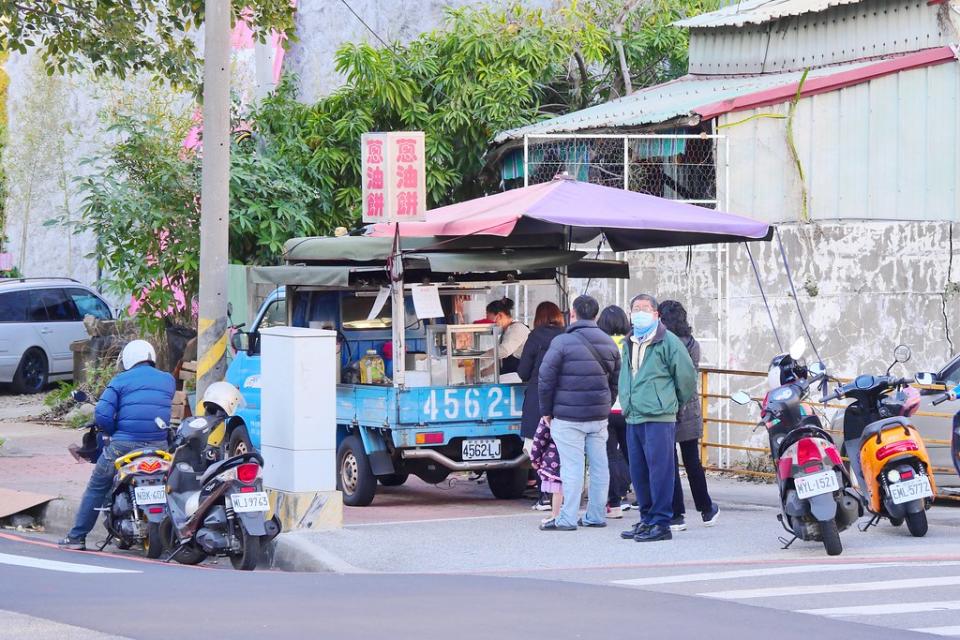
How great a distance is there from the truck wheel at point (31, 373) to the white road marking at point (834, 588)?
60.2 ft

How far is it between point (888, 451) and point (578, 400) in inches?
92.6

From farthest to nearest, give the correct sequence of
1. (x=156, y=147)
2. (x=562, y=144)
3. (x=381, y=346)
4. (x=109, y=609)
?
(x=156, y=147) < (x=562, y=144) < (x=381, y=346) < (x=109, y=609)

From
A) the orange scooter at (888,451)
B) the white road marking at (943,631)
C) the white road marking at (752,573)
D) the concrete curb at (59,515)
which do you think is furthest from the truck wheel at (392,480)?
the white road marking at (943,631)

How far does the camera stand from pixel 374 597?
8055 millimetres

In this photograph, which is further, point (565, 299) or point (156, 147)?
point (156, 147)

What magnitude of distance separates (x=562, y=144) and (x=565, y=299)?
3065mm

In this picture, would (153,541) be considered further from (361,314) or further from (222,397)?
(361,314)

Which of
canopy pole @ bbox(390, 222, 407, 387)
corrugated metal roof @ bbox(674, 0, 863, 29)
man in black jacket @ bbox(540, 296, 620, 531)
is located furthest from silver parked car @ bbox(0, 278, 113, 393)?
man in black jacket @ bbox(540, 296, 620, 531)

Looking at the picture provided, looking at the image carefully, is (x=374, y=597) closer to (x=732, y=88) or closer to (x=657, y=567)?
(x=657, y=567)

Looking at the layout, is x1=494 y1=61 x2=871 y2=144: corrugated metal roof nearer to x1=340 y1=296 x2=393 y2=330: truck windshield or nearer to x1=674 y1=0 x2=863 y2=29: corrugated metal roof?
x1=674 y1=0 x2=863 y2=29: corrugated metal roof

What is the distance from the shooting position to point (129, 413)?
36.1ft

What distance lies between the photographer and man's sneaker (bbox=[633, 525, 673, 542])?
10.4 metres

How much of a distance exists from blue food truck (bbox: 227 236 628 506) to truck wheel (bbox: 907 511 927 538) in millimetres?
3682

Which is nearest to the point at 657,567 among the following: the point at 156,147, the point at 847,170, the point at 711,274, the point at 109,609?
the point at 109,609
